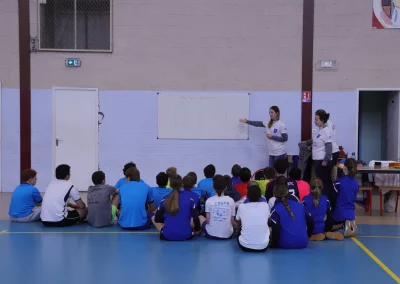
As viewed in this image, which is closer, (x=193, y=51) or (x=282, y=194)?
(x=282, y=194)

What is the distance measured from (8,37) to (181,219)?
603 centimetres

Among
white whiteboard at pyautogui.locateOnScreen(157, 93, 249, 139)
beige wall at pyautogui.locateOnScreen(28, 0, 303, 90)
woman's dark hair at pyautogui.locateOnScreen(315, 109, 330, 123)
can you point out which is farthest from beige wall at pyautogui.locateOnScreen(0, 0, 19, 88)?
woman's dark hair at pyautogui.locateOnScreen(315, 109, 330, 123)

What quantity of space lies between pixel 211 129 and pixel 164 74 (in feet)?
4.85

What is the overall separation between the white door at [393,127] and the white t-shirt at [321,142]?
231cm

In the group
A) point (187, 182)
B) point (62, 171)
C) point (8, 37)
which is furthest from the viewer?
point (8, 37)

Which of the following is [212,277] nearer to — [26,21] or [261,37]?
[261,37]

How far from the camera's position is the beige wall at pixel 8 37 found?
9.56 meters

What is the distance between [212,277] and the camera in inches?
178

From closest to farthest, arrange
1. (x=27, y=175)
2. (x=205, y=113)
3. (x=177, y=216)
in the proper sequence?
(x=177, y=216)
(x=27, y=175)
(x=205, y=113)

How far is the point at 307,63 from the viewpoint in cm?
960

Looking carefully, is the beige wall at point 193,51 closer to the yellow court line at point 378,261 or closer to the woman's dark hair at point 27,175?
the woman's dark hair at point 27,175

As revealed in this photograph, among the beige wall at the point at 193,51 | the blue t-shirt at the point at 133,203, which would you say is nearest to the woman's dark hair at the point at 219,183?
the blue t-shirt at the point at 133,203

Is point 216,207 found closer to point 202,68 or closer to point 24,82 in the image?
point 202,68

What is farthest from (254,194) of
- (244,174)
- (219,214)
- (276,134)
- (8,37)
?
(8,37)
